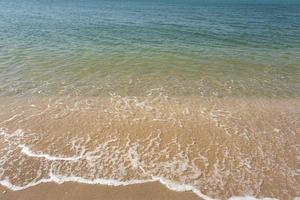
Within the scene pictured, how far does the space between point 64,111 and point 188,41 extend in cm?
1669

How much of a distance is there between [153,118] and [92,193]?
182 inches

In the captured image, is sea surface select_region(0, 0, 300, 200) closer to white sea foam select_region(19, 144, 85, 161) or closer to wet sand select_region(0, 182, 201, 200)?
white sea foam select_region(19, 144, 85, 161)

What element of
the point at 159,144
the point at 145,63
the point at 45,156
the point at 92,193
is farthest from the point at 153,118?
the point at 145,63

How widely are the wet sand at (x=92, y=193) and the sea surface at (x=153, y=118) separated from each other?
232mm

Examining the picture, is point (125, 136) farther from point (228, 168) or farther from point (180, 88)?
point (180, 88)

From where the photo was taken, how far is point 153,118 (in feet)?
36.8

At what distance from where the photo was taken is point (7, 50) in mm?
20344

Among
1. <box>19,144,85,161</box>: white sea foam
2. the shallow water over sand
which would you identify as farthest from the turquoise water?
<box>19,144,85,161</box>: white sea foam

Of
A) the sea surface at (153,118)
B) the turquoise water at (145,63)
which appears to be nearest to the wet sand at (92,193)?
the sea surface at (153,118)

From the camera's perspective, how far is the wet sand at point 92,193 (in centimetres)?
720

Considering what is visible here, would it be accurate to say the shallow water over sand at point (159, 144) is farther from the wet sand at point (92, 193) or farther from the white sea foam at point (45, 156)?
the wet sand at point (92, 193)

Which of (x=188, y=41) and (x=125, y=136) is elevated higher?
(x=188, y=41)

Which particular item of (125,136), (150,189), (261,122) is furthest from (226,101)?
(150,189)

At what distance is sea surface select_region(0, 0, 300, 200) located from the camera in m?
8.03
